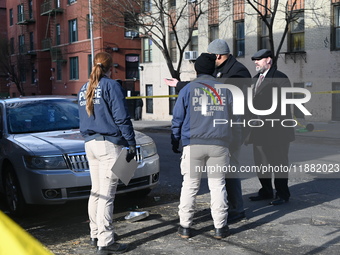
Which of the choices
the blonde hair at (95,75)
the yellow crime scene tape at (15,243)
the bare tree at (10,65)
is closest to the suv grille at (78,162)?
the blonde hair at (95,75)

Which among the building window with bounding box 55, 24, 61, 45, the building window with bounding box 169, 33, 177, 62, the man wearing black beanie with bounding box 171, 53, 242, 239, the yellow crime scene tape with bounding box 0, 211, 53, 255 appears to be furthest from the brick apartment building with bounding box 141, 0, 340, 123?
the building window with bounding box 55, 24, 61, 45

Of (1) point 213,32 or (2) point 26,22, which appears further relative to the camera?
(2) point 26,22

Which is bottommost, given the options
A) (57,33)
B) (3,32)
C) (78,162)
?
(78,162)

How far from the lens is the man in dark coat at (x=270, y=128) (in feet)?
21.7

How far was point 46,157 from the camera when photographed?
19.8ft

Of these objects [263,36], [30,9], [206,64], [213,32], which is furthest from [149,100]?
[206,64]

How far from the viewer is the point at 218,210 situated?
5.21 meters

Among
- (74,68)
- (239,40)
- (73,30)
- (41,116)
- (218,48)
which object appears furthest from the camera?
(74,68)

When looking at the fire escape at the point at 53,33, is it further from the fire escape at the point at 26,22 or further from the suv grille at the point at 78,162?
the suv grille at the point at 78,162

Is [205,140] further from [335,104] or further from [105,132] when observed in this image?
[335,104]

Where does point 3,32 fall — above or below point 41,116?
above

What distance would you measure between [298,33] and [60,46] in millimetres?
27098

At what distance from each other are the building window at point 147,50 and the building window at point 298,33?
474 inches

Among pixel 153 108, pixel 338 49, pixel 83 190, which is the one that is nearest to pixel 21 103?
pixel 83 190
